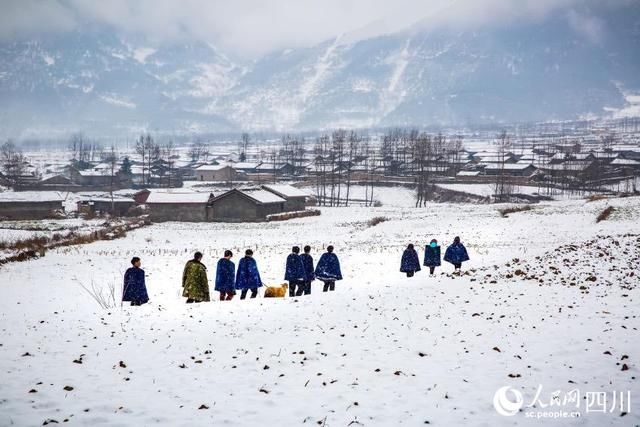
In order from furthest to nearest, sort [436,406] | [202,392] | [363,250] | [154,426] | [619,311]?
[363,250] < [619,311] < [202,392] < [436,406] < [154,426]

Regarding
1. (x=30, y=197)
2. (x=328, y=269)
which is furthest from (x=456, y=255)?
(x=30, y=197)

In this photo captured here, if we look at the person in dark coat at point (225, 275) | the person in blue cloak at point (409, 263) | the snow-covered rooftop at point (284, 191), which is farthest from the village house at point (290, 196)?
the person in dark coat at point (225, 275)

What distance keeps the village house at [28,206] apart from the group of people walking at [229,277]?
61.1 meters

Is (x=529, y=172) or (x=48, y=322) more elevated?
(x=529, y=172)

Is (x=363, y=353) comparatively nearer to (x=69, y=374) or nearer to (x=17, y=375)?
(x=69, y=374)

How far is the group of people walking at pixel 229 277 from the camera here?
623 inches

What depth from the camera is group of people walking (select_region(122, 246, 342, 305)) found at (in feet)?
51.9

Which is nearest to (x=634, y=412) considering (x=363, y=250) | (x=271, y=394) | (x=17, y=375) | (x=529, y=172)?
(x=271, y=394)

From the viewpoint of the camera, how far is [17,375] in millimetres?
9719

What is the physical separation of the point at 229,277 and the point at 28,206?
6449 centimetres

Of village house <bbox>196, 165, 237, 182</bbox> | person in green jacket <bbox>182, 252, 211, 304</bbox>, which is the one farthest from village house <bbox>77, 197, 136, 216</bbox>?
person in green jacket <bbox>182, 252, 211, 304</bbox>

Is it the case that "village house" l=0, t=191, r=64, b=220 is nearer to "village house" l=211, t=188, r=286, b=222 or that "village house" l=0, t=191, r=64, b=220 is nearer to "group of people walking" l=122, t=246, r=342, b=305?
"village house" l=211, t=188, r=286, b=222

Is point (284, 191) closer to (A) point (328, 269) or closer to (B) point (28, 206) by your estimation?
(B) point (28, 206)

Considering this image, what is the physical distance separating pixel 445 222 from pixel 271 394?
38900mm
